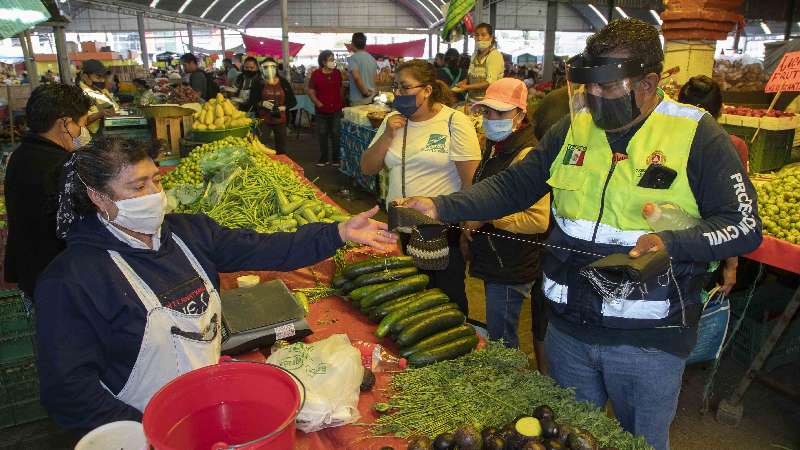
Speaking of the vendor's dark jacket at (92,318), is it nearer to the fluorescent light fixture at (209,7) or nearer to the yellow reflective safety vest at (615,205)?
the yellow reflective safety vest at (615,205)

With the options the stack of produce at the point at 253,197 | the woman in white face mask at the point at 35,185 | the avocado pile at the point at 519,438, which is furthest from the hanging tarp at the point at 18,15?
the avocado pile at the point at 519,438

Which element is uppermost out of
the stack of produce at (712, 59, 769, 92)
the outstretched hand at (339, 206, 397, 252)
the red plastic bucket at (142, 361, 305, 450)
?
the stack of produce at (712, 59, 769, 92)

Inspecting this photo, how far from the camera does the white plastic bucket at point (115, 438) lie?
150cm

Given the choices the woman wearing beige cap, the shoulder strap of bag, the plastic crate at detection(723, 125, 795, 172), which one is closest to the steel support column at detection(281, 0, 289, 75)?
the shoulder strap of bag

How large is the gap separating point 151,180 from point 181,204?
2557mm

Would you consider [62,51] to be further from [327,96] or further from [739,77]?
[739,77]

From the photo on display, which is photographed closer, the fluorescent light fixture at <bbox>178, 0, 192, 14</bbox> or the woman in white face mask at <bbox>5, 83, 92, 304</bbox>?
the woman in white face mask at <bbox>5, 83, 92, 304</bbox>

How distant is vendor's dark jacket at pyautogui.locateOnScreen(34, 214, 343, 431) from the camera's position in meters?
1.80

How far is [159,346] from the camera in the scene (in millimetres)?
1948

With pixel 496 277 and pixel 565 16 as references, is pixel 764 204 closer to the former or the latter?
pixel 496 277

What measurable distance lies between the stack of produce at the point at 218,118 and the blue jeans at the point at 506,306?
4.02 metres

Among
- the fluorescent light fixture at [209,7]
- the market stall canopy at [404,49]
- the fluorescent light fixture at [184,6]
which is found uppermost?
the fluorescent light fixture at [209,7]

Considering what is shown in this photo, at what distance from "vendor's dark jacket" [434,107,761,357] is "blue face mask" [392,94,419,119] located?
1.29 m

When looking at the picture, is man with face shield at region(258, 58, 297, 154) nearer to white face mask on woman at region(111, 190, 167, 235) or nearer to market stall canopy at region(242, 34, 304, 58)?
white face mask on woman at region(111, 190, 167, 235)
